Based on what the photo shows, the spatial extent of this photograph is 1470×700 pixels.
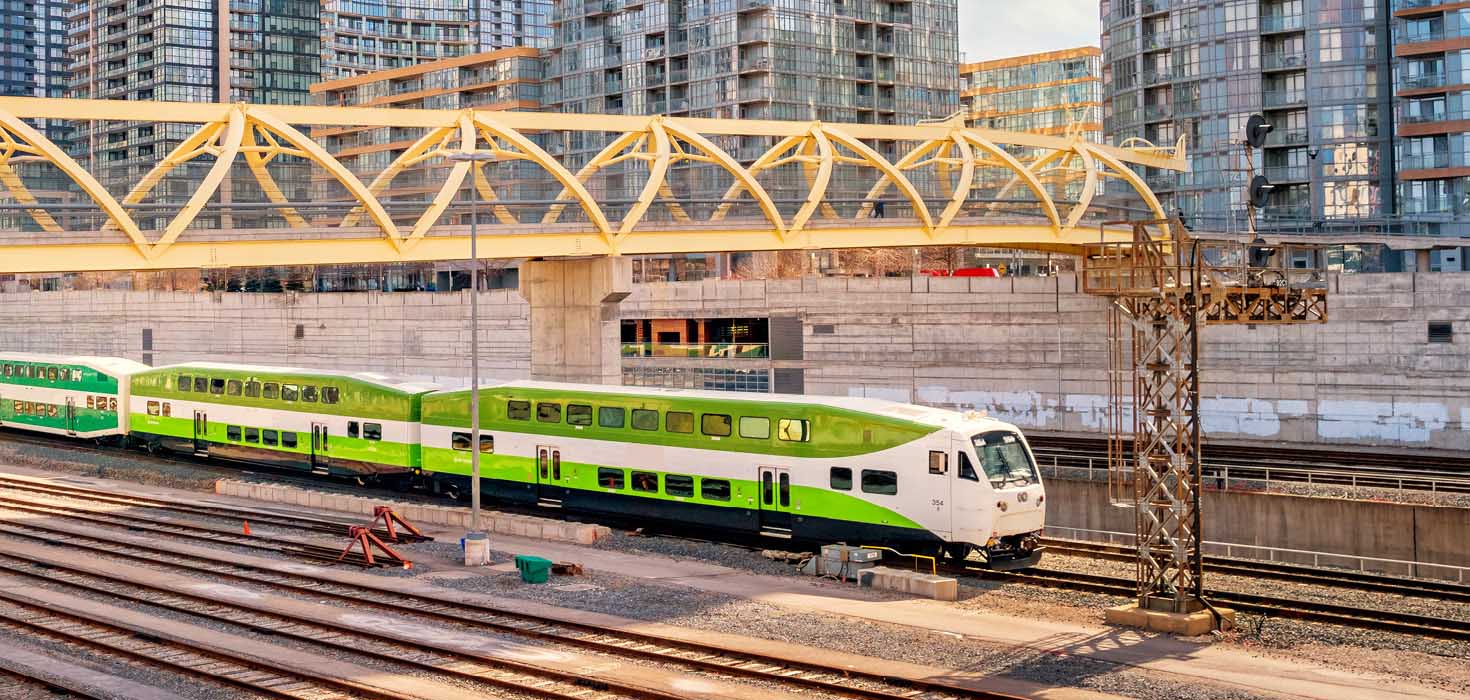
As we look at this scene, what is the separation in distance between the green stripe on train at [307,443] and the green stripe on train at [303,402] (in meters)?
0.76

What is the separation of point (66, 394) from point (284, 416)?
16049mm

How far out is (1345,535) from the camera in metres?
39.7

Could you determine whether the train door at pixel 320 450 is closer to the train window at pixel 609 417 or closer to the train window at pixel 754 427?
the train window at pixel 609 417

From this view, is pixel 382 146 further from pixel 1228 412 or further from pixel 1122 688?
pixel 1122 688

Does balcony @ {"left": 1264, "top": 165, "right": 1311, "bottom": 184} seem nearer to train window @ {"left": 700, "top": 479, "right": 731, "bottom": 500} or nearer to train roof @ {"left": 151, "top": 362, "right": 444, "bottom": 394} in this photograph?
train roof @ {"left": 151, "top": 362, "right": 444, "bottom": 394}

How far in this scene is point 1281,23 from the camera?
7925 centimetres

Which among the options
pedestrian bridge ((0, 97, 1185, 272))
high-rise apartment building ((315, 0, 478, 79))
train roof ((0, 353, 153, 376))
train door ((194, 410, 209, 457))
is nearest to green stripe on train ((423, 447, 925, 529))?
pedestrian bridge ((0, 97, 1185, 272))

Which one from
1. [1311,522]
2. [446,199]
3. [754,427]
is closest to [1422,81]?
[1311,522]

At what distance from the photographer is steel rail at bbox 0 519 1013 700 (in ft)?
72.0

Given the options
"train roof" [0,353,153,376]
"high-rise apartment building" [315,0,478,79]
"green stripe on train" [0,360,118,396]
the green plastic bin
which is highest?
"high-rise apartment building" [315,0,478,79]

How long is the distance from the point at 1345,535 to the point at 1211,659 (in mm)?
17817

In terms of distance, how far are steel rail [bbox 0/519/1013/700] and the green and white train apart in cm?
787

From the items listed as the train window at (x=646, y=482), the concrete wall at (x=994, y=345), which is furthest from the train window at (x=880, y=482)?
the concrete wall at (x=994, y=345)

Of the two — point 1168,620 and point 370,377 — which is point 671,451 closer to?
point 370,377
